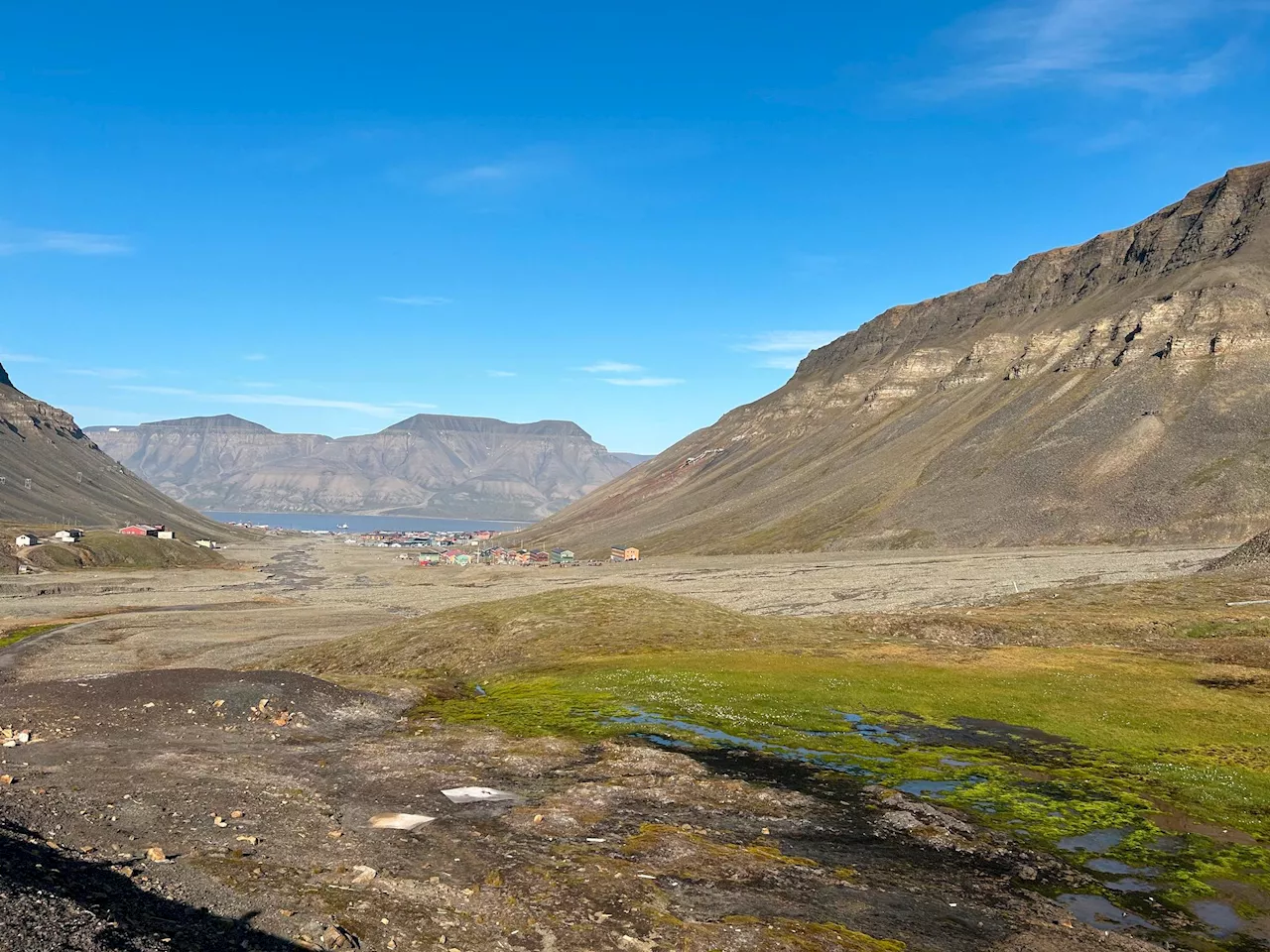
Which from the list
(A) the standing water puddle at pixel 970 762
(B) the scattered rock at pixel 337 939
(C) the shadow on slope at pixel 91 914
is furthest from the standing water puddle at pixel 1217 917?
(C) the shadow on slope at pixel 91 914

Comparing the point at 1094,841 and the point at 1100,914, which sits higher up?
the point at 1100,914

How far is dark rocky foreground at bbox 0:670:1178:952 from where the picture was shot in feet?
57.9

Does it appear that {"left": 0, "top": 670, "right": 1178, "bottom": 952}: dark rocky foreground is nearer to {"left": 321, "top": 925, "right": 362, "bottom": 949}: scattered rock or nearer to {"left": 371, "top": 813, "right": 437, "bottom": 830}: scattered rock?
{"left": 321, "top": 925, "right": 362, "bottom": 949}: scattered rock

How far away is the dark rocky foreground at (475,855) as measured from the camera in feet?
57.9

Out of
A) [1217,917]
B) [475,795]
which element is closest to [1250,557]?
[1217,917]

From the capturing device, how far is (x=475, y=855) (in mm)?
22266

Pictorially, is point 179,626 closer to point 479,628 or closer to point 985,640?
point 479,628

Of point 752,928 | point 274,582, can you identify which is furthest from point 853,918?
point 274,582

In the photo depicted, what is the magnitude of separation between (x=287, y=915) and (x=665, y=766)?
54.3 feet

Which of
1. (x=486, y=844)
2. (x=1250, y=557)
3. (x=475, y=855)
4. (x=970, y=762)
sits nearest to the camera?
(x=475, y=855)

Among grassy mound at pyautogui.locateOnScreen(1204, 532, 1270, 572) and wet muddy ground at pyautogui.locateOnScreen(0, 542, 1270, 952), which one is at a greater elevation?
grassy mound at pyautogui.locateOnScreen(1204, 532, 1270, 572)

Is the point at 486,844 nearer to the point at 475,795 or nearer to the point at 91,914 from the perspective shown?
the point at 475,795

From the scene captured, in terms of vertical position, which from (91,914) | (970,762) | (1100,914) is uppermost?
(91,914)

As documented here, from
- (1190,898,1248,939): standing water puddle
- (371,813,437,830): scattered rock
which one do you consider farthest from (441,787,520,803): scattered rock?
(1190,898,1248,939): standing water puddle
